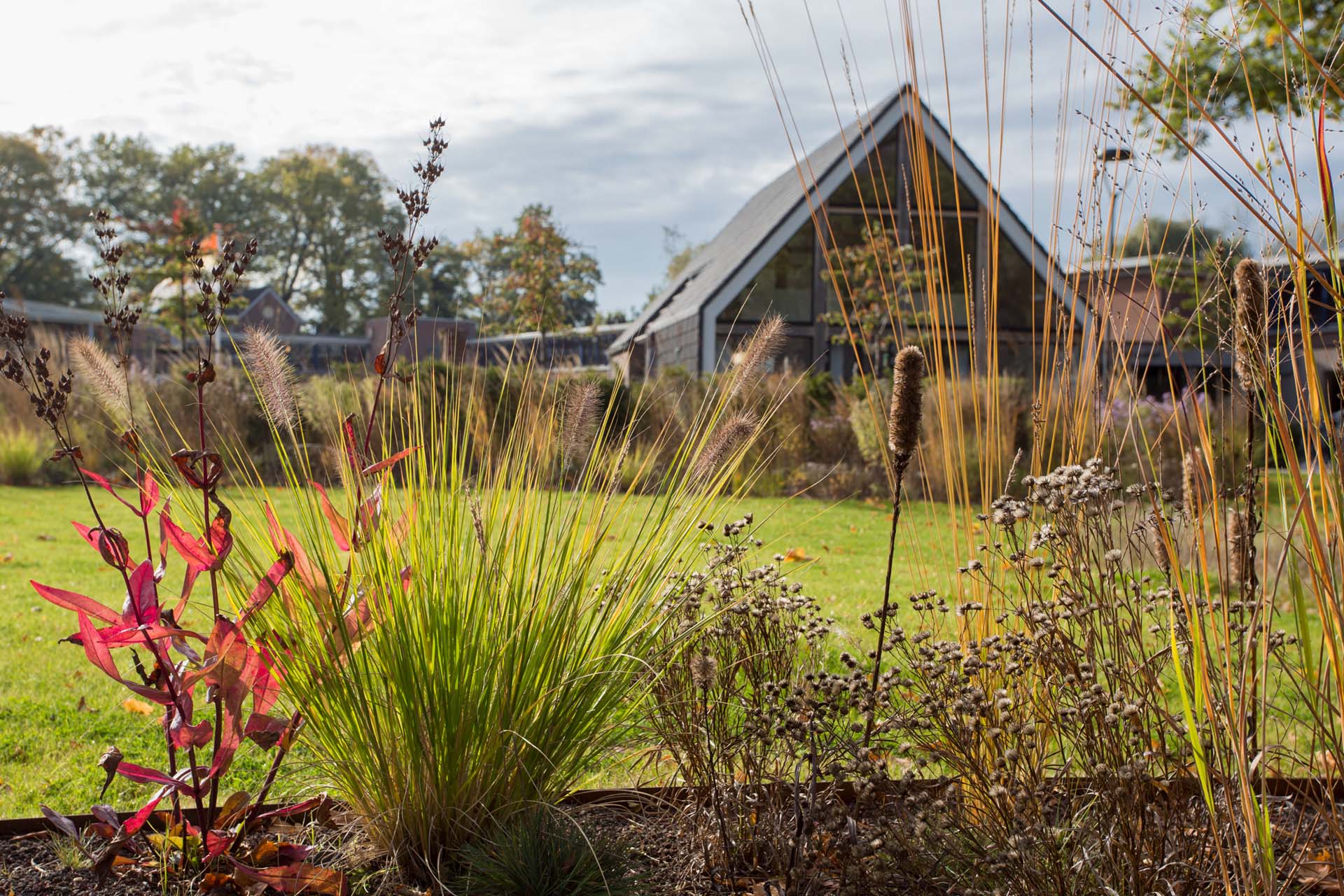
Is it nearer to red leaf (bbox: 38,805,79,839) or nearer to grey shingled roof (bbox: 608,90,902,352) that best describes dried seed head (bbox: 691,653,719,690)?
red leaf (bbox: 38,805,79,839)

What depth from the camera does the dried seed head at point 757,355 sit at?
184 cm

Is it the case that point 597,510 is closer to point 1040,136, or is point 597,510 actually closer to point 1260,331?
point 1260,331

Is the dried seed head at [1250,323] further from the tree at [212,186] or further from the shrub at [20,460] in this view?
the tree at [212,186]

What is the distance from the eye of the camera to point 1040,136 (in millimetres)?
2303

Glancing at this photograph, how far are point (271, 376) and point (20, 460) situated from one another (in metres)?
10.0

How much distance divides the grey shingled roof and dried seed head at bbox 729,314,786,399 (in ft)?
38.2

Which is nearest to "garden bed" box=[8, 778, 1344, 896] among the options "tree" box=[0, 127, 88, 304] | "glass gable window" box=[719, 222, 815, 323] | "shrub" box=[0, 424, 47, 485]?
"shrub" box=[0, 424, 47, 485]

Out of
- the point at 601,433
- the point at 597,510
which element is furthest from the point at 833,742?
the point at 601,433

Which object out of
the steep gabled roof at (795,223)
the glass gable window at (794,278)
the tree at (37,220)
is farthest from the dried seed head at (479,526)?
the tree at (37,220)

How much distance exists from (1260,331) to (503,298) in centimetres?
2663

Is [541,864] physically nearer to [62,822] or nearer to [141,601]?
[141,601]

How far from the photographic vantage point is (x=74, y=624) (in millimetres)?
4449

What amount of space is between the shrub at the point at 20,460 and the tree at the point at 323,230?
38389 mm

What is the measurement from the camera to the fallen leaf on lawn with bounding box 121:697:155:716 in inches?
125
